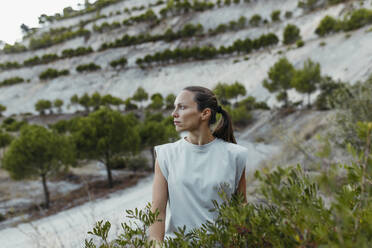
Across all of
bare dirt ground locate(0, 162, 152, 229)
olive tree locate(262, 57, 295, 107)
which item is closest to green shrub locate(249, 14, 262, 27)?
olive tree locate(262, 57, 295, 107)

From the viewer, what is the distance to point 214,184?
6.28 feet

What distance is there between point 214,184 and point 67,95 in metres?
64.1

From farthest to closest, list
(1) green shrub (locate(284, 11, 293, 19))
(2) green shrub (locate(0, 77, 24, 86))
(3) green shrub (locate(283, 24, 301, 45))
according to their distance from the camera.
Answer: (2) green shrub (locate(0, 77, 24, 86)), (1) green shrub (locate(284, 11, 293, 19)), (3) green shrub (locate(283, 24, 301, 45))

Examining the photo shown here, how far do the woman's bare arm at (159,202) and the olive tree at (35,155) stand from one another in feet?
65.5

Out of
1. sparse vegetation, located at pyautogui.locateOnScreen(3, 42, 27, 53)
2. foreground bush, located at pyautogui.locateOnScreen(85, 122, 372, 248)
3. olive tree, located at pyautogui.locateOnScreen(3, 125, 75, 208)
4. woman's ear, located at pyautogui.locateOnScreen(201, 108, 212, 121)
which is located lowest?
olive tree, located at pyautogui.locateOnScreen(3, 125, 75, 208)

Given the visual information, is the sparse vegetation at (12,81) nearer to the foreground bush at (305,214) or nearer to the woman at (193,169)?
the woman at (193,169)

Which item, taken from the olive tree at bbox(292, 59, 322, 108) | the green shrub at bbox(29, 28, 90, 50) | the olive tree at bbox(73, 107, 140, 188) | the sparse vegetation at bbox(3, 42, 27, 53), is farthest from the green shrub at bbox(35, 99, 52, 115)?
the olive tree at bbox(292, 59, 322, 108)

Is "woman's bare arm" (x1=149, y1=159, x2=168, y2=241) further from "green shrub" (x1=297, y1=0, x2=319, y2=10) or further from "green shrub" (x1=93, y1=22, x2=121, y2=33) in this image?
"green shrub" (x1=93, y1=22, x2=121, y2=33)

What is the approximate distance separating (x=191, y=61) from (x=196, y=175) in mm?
54808

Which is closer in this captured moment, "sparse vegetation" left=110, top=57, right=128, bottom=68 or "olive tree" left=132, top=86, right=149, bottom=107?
"olive tree" left=132, top=86, right=149, bottom=107

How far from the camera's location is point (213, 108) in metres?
2.23

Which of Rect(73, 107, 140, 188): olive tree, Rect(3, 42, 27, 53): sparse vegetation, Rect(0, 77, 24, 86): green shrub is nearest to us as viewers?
Rect(73, 107, 140, 188): olive tree

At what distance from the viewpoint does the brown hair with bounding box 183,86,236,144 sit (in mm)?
2107

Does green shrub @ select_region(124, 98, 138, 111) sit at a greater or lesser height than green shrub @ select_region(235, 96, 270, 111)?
greater
